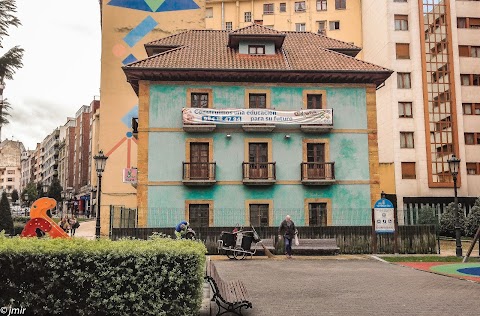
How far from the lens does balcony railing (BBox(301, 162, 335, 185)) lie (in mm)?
24891

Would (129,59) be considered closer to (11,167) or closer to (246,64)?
(246,64)

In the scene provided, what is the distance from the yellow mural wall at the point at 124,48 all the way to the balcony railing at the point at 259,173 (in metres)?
12.6

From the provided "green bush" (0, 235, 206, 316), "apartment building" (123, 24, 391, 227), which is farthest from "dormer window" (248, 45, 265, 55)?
"green bush" (0, 235, 206, 316)

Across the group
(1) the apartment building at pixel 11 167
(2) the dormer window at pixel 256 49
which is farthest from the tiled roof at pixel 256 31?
(1) the apartment building at pixel 11 167

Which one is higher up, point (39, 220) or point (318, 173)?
point (318, 173)

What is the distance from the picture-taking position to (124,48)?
35.8m

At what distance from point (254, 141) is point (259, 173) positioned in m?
1.77

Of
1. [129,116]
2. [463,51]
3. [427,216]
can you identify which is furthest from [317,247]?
[463,51]

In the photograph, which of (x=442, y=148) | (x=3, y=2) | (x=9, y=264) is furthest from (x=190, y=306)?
(x=442, y=148)

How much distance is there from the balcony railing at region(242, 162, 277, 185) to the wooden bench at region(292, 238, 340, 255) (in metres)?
4.94

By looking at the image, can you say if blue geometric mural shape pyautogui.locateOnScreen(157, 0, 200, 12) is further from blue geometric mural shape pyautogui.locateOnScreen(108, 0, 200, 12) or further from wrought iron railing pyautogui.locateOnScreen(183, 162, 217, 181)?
wrought iron railing pyautogui.locateOnScreen(183, 162, 217, 181)

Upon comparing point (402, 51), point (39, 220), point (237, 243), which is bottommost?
point (237, 243)

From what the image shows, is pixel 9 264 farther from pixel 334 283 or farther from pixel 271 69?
pixel 271 69
